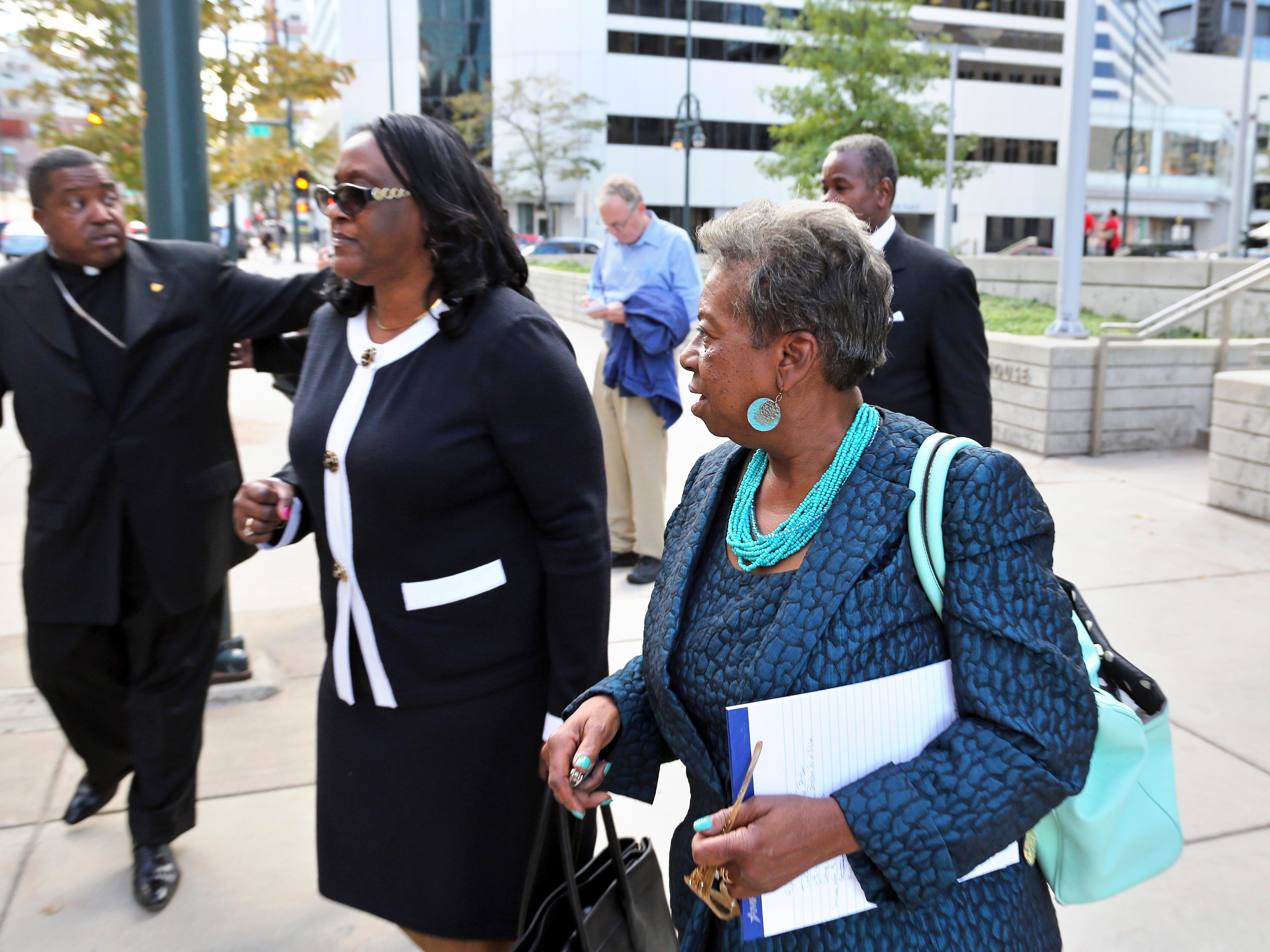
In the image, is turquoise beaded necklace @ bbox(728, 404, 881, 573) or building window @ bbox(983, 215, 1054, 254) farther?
building window @ bbox(983, 215, 1054, 254)

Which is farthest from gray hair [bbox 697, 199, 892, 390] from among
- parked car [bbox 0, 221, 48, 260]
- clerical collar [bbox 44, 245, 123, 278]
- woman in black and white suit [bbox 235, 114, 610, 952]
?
parked car [bbox 0, 221, 48, 260]

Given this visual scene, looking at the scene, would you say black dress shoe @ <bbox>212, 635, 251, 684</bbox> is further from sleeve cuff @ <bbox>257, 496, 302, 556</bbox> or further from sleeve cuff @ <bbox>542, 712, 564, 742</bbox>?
sleeve cuff @ <bbox>542, 712, 564, 742</bbox>

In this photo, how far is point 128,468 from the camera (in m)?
3.20

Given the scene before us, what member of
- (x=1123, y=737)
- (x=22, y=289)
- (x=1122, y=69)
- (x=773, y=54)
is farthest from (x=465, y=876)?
(x=1122, y=69)

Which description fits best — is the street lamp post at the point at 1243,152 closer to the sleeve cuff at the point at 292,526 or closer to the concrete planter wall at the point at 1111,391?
the concrete planter wall at the point at 1111,391

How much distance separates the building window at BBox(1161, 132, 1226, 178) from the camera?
64.8 m

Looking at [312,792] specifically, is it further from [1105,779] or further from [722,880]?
[1105,779]

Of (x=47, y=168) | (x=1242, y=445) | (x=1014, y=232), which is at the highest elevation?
(x=1014, y=232)

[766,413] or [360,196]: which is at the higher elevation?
[360,196]

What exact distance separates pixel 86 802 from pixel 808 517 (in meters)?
3.09

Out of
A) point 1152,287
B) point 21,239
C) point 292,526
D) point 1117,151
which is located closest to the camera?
point 292,526

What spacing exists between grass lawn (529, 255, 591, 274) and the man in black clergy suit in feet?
71.5

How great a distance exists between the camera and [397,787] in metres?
2.32

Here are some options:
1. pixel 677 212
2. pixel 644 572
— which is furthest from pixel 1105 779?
pixel 677 212
